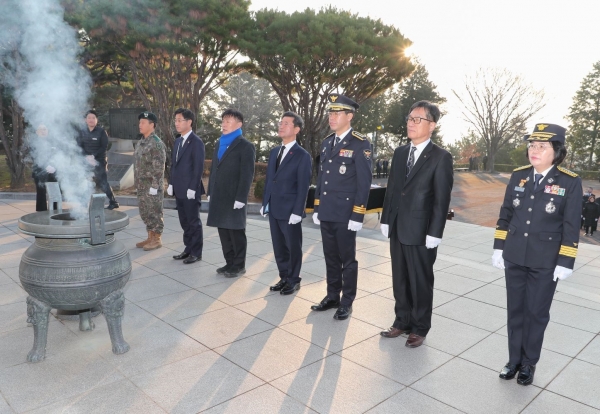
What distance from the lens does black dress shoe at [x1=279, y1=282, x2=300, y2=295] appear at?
16.2ft

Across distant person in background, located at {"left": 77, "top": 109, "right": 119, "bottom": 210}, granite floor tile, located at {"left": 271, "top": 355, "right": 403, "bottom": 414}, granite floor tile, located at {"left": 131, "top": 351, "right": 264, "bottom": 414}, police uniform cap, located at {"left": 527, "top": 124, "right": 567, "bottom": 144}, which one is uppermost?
police uniform cap, located at {"left": 527, "top": 124, "right": 567, "bottom": 144}

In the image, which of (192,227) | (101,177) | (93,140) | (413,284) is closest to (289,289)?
(413,284)

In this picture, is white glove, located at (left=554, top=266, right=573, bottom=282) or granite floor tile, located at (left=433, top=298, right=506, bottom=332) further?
granite floor tile, located at (left=433, top=298, right=506, bottom=332)

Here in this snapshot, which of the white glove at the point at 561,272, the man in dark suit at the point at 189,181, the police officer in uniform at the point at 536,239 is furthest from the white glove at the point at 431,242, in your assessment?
the man in dark suit at the point at 189,181

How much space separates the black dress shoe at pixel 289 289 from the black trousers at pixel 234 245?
2.75 feet

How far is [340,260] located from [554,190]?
6.73ft

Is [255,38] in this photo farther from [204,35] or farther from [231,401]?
[231,401]

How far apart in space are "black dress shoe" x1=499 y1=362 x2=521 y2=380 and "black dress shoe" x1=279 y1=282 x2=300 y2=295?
2.32m

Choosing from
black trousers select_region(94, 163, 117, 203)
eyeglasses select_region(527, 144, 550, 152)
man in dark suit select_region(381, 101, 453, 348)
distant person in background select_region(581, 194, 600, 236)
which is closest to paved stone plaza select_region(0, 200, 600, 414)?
man in dark suit select_region(381, 101, 453, 348)

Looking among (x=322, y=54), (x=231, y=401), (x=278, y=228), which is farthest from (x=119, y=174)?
(x=231, y=401)

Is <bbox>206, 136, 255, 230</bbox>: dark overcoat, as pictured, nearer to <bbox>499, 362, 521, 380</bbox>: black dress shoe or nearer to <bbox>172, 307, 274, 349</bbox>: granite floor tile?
<bbox>172, 307, 274, 349</bbox>: granite floor tile

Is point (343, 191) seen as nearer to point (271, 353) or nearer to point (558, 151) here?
point (271, 353)

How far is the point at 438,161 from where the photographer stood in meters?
3.53

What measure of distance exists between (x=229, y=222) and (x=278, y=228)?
2.24 ft
